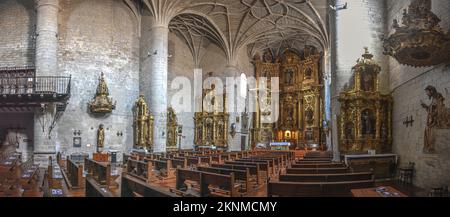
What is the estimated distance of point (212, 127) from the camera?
3075 cm

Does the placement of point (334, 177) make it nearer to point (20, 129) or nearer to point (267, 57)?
point (20, 129)

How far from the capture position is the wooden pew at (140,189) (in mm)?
3261

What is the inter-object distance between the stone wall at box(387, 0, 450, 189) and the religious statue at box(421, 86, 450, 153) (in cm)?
16

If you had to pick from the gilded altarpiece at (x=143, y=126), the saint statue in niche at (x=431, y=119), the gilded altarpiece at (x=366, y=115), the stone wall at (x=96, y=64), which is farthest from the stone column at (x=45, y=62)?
the saint statue in niche at (x=431, y=119)

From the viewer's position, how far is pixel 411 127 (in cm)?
1156

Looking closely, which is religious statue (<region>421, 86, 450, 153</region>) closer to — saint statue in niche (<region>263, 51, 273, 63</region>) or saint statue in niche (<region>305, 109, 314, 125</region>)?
saint statue in niche (<region>305, 109, 314, 125</region>)

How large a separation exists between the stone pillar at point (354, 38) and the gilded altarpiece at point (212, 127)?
52.9 feet

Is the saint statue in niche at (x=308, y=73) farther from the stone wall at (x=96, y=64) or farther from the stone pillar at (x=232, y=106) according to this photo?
the stone wall at (x=96, y=64)

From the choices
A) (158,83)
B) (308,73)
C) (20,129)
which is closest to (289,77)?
(308,73)

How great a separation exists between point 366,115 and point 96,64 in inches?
661

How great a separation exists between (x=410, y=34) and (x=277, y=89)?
29.1 m
